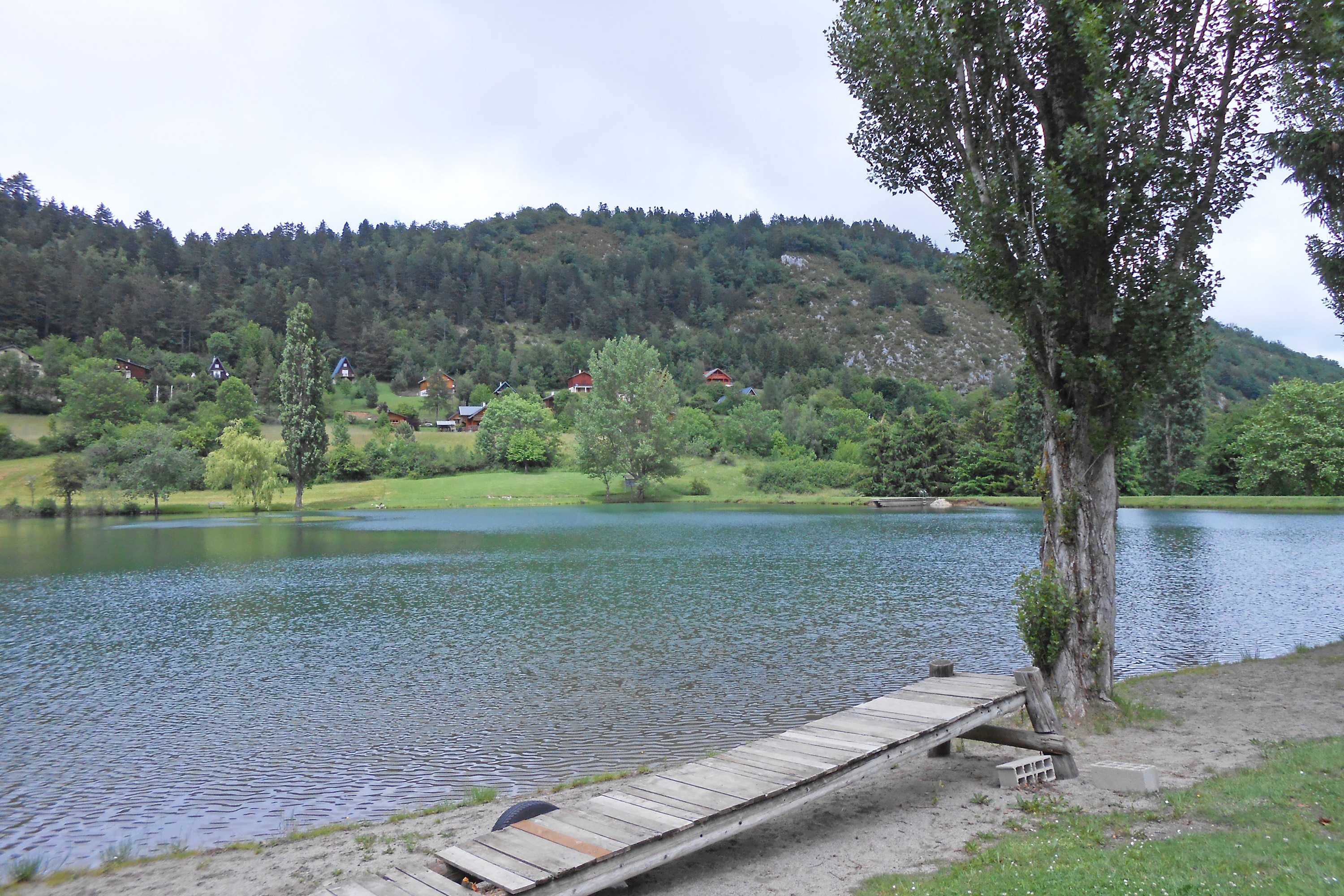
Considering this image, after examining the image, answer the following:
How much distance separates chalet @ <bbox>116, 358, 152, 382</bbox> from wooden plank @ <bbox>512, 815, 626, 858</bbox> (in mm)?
146147

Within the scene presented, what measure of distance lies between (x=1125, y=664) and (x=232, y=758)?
668 inches

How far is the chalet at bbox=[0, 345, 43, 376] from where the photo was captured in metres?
105

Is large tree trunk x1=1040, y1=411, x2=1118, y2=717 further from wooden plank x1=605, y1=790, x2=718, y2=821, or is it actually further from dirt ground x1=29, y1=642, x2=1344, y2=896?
wooden plank x1=605, y1=790, x2=718, y2=821

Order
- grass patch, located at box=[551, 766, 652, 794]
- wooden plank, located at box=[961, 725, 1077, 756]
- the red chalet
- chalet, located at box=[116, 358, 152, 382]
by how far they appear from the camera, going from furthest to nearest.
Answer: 1. the red chalet
2. chalet, located at box=[116, 358, 152, 382]
3. grass patch, located at box=[551, 766, 652, 794]
4. wooden plank, located at box=[961, 725, 1077, 756]

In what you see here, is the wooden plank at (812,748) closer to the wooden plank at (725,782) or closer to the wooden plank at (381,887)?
the wooden plank at (725,782)

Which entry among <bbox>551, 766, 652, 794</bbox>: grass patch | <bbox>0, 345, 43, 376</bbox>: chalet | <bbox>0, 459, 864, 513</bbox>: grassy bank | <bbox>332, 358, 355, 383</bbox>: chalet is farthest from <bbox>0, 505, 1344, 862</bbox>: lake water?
<bbox>332, 358, 355, 383</bbox>: chalet

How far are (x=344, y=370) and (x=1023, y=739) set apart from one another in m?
173

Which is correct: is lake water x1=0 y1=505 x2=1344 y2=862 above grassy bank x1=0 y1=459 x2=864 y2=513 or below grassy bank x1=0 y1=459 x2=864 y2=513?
below

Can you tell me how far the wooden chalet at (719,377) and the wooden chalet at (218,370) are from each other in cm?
9384

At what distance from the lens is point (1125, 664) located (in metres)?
16.2

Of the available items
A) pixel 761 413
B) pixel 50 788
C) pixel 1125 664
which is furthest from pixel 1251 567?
pixel 761 413

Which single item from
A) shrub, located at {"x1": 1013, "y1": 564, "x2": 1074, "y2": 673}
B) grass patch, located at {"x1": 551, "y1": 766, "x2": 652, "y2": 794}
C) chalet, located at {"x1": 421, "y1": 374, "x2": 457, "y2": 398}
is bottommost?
grass patch, located at {"x1": 551, "y1": 766, "x2": 652, "y2": 794}

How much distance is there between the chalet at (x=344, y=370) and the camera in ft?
527

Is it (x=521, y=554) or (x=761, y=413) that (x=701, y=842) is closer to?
(x=521, y=554)
